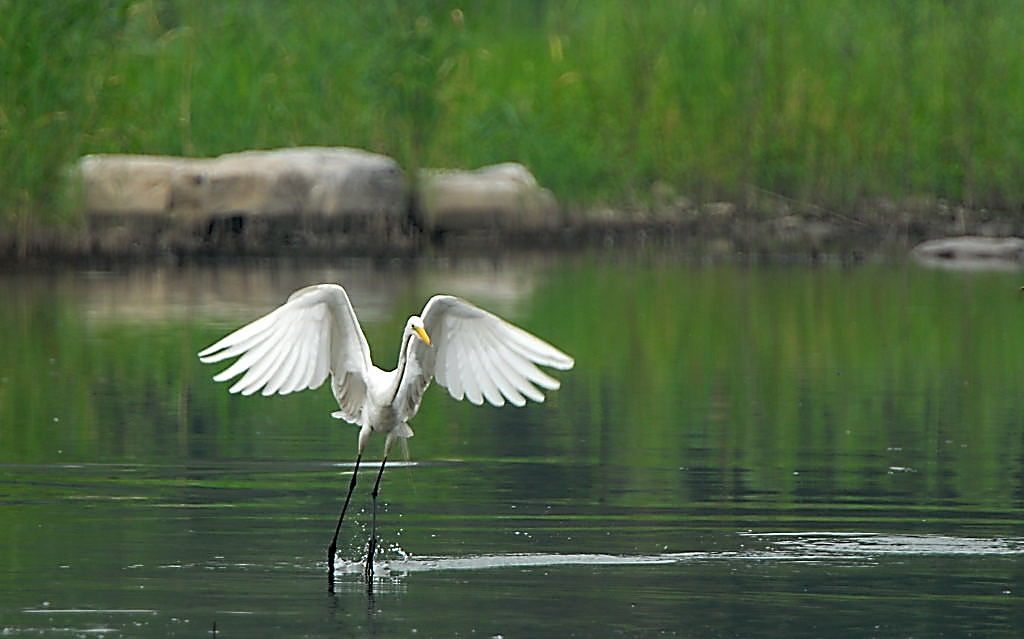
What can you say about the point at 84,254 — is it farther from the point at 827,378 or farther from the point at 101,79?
the point at 827,378

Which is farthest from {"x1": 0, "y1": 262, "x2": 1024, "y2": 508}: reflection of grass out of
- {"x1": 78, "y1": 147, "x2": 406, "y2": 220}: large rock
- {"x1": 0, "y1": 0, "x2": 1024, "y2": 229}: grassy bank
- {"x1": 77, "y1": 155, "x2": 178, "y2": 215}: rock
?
{"x1": 0, "y1": 0, "x2": 1024, "y2": 229}: grassy bank

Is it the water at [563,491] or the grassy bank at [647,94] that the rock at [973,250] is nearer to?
the grassy bank at [647,94]

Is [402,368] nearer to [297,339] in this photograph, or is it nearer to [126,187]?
[297,339]

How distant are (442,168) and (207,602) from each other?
27.7 meters

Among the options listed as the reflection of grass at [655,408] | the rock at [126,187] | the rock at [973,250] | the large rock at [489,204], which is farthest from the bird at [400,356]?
the large rock at [489,204]

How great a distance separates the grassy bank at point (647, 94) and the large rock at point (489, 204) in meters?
0.54

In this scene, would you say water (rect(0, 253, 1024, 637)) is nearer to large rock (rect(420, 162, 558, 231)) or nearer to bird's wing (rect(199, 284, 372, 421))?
bird's wing (rect(199, 284, 372, 421))

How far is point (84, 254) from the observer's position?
92.9 feet

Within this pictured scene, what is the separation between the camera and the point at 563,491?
1108 cm

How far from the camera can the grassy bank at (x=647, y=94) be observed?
112 feet

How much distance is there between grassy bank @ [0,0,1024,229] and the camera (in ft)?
112

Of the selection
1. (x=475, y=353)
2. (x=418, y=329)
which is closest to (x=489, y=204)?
(x=475, y=353)

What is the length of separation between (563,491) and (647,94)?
2669 centimetres

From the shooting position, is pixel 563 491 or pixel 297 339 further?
pixel 563 491
